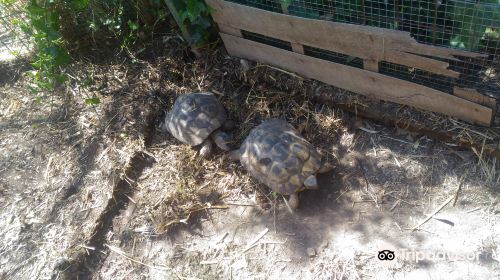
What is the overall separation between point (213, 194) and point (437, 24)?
227cm

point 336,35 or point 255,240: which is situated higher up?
point 336,35

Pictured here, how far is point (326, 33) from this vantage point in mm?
3648

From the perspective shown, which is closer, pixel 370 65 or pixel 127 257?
pixel 370 65

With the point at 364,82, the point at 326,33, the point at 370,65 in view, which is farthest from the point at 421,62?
the point at 326,33

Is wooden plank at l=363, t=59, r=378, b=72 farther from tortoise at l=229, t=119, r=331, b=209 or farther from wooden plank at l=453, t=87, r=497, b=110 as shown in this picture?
tortoise at l=229, t=119, r=331, b=209

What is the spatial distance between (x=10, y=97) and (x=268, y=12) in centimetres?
337

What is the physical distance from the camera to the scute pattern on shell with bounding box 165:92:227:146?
421 cm

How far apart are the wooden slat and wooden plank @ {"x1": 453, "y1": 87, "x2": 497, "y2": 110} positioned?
6.7 inches

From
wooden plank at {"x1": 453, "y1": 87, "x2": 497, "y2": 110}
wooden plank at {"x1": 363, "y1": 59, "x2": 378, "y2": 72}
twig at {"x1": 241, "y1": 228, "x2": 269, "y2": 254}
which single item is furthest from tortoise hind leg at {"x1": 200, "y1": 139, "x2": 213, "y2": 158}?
wooden plank at {"x1": 453, "y1": 87, "x2": 497, "y2": 110}

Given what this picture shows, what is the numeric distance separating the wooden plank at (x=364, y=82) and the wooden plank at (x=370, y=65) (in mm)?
33

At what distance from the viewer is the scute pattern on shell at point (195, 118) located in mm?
4207

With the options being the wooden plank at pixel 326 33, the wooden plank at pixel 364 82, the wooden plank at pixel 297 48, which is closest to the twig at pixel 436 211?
the wooden plank at pixel 364 82

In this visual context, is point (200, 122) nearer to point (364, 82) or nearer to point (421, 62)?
point (364, 82)

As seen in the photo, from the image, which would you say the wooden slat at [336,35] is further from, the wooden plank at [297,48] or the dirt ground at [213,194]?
the dirt ground at [213,194]
